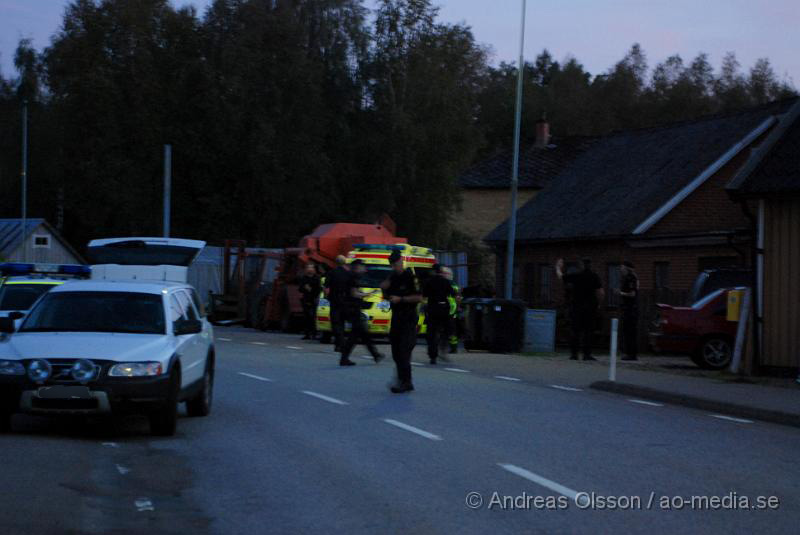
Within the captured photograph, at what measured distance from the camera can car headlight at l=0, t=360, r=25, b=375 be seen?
11766 millimetres

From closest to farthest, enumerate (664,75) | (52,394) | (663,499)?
(663,499) < (52,394) < (664,75)

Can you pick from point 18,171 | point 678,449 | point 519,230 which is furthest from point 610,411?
point 18,171

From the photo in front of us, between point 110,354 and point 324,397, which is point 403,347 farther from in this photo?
point 110,354

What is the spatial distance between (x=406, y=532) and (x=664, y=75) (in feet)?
320

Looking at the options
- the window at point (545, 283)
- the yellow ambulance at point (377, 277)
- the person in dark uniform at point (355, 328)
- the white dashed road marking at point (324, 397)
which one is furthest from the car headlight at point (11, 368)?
the window at point (545, 283)

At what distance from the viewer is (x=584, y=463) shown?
10.8 meters

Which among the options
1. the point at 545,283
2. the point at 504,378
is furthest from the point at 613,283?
the point at 504,378

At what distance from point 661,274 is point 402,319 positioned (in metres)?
19.1

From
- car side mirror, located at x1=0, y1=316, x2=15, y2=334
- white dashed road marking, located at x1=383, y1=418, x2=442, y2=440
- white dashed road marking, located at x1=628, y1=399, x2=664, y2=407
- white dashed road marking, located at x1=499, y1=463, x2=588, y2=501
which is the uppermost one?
car side mirror, located at x1=0, y1=316, x2=15, y2=334

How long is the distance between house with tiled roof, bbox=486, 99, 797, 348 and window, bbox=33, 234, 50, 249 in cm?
3740

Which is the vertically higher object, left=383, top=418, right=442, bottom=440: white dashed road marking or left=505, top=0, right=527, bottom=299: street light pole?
left=505, top=0, right=527, bottom=299: street light pole

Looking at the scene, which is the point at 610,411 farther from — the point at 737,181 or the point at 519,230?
the point at 519,230

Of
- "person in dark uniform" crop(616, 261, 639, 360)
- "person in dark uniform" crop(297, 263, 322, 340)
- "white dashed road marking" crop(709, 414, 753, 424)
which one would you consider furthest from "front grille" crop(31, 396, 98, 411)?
"person in dark uniform" crop(297, 263, 322, 340)

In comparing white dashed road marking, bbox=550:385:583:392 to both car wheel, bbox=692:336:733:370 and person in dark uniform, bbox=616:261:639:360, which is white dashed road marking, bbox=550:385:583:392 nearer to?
car wheel, bbox=692:336:733:370
